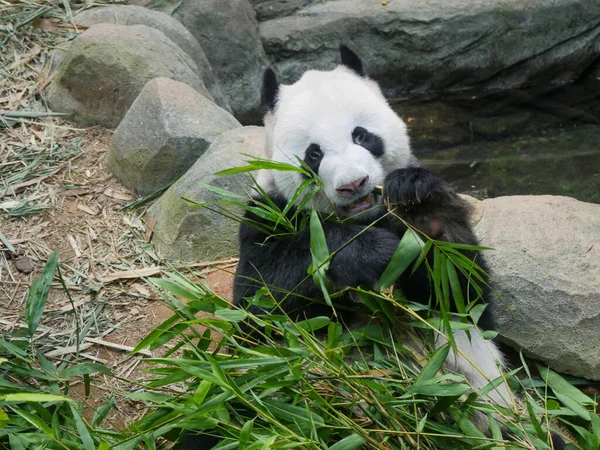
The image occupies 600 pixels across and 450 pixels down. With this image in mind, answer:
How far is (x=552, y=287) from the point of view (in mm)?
3803

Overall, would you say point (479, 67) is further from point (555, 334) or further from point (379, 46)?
point (555, 334)

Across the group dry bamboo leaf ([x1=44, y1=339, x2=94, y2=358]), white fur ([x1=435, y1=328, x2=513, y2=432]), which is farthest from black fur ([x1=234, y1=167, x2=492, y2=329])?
dry bamboo leaf ([x1=44, y1=339, x2=94, y2=358])

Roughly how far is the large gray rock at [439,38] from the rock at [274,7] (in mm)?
96

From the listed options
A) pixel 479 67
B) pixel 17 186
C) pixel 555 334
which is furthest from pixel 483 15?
pixel 17 186

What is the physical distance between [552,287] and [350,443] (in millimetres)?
1809

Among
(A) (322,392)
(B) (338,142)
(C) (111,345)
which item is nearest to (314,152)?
(B) (338,142)

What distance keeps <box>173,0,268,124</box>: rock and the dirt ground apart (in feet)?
7.62

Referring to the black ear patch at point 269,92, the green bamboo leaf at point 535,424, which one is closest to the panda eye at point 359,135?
the black ear patch at point 269,92

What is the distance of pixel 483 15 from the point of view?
7.31m

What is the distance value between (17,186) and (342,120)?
99.3 inches

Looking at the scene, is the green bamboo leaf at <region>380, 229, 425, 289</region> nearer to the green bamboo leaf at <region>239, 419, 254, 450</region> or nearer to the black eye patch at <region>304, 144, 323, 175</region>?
the black eye patch at <region>304, 144, 323, 175</region>

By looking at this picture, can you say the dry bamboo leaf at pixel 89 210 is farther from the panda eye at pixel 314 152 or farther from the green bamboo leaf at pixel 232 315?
the green bamboo leaf at pixel 232 315

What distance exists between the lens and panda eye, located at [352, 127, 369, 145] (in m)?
3.28

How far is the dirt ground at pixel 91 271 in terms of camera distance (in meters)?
3.86
